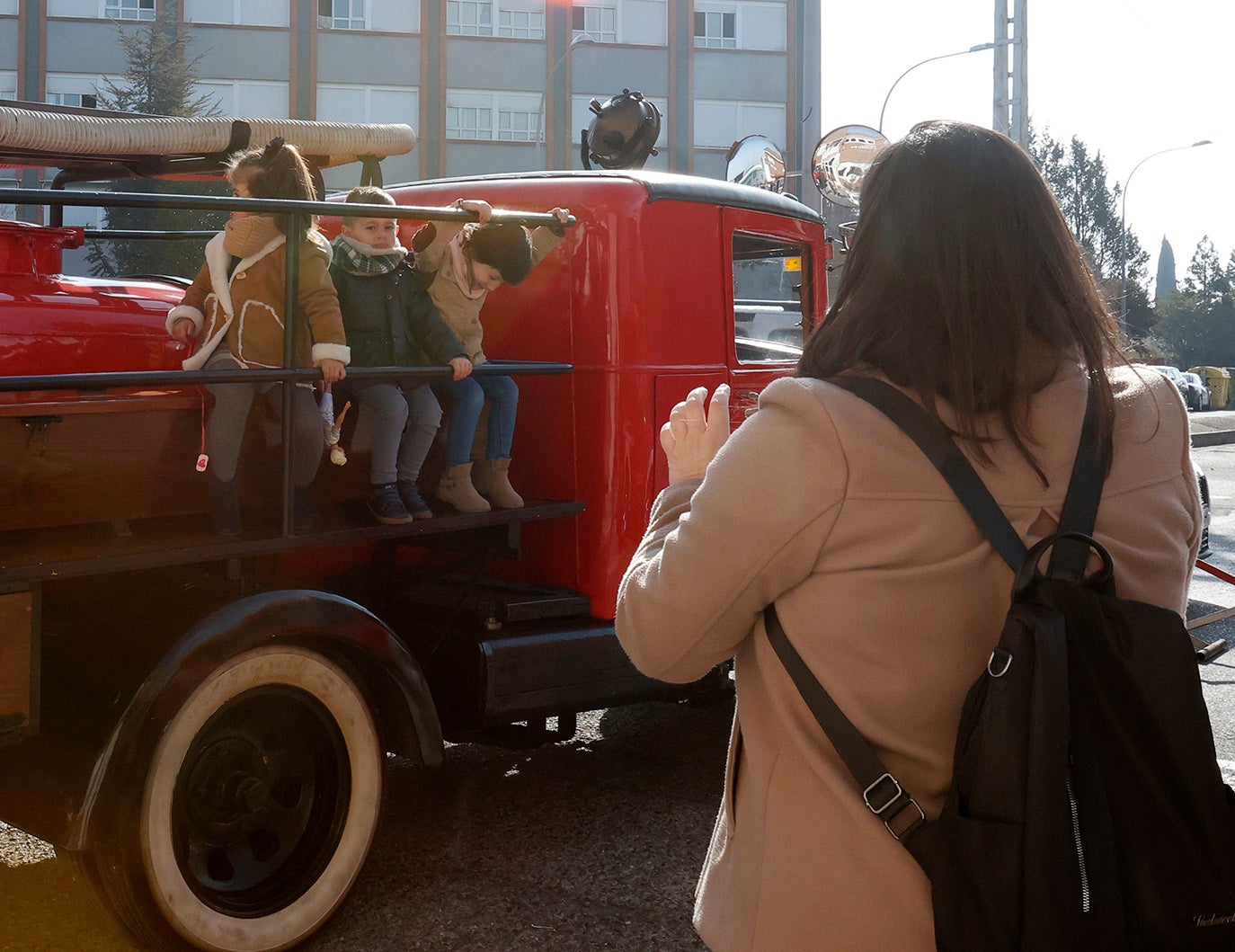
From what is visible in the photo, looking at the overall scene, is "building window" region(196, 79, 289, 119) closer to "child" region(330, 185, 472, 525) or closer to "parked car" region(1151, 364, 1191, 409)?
"parked car" region(1151, 364, 1191, 409)

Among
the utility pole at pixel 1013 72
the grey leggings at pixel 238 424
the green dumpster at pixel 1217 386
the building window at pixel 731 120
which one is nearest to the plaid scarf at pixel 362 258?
the grey leggings at pixel 238 424

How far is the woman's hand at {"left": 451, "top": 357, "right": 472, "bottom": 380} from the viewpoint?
3.80 m

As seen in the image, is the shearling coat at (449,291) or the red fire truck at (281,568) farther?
the shearling coat at (449,291)

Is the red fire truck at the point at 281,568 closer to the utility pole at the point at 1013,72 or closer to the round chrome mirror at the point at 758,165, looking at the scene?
the round chrome mirror at the point at 758,165

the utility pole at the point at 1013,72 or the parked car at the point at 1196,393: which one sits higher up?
the utility pole at the point at 1013,72

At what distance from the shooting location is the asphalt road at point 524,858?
341cm

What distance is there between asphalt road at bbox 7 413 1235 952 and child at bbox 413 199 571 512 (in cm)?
103

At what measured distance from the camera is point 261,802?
10.8 ft

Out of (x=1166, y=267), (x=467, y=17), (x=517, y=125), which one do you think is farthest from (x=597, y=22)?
(x=1166, y=267)

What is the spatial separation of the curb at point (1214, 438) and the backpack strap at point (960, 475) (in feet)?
75.0

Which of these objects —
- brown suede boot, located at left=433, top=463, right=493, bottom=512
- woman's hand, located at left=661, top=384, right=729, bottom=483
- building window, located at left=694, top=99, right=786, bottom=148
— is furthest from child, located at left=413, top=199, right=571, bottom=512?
building window, located at left=694, top=99, right=786, bottom=148

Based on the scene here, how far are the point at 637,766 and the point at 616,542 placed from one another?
1036 mm

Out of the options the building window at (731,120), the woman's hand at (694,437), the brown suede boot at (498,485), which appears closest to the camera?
the woman's hand at (694,437)

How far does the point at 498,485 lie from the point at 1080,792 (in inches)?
114
